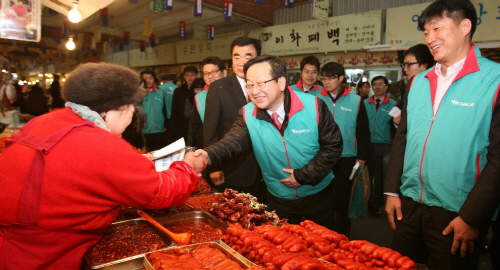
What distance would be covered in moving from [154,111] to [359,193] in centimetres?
493

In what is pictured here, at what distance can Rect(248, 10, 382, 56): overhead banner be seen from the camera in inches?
351

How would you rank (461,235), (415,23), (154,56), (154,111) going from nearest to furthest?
(461,235)
(154,111)
(415,23)
(154,56)

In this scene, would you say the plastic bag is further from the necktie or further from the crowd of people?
the necktie

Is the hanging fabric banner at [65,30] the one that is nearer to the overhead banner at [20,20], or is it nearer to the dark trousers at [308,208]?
the overhead banner at [20,20]

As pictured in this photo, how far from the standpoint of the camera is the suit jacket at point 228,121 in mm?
3285

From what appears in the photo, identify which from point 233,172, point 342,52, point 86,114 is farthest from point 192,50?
point 86,114

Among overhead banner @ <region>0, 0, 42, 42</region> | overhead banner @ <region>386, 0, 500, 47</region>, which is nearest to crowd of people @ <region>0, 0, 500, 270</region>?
overhead banner @ <region>0, 0, 42, 42</region>

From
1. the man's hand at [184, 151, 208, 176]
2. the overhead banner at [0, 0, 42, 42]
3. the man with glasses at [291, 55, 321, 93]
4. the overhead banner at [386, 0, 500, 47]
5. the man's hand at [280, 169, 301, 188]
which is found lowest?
the man's hand at [280, 169, 301, 188]

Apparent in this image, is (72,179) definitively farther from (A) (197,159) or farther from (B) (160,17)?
(B) (160,17)

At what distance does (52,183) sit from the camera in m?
1.49

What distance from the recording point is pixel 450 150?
77.7 inches

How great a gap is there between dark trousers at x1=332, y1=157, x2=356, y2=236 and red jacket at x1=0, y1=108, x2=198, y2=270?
302cm

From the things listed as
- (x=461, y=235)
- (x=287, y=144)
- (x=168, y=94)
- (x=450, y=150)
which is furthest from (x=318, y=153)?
(x=168, y=94)

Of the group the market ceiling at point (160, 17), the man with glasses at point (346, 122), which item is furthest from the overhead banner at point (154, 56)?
the man with glasses at point (346, 122)
